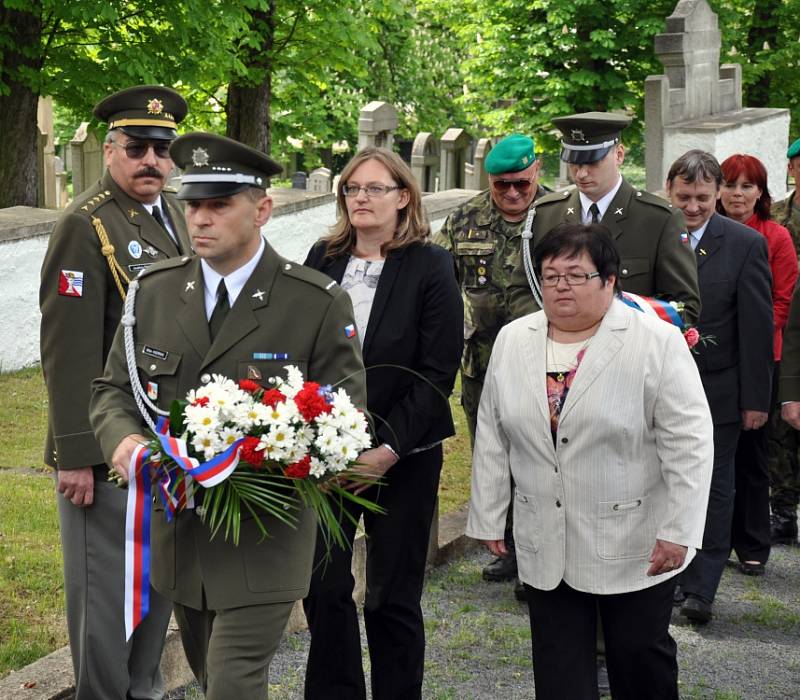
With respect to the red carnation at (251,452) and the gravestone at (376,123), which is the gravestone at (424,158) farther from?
the red carnation at (251,452)

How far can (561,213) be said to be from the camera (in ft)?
20.6

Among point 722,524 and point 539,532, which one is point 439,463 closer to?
point 539,532

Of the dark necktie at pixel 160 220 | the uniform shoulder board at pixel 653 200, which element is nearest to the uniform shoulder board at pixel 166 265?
the dark necktie at pixel 160 220

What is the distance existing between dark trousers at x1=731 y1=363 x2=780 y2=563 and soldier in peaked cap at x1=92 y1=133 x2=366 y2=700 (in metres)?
4.07

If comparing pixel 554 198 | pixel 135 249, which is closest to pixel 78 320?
pixel 135 249

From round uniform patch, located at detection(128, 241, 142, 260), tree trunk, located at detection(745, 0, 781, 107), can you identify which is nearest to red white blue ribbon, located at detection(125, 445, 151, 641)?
round uniform patch, located at detection(128, 241, 142, 260)

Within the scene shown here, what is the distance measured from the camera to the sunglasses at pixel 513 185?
6.70 metres

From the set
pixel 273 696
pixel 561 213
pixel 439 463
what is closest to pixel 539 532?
pixel 439 463

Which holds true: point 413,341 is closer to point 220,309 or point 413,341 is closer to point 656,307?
point 656,307

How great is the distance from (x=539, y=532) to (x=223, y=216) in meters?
1.49

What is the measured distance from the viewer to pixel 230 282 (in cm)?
431

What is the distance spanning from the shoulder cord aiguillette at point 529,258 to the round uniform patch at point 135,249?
1.79 m

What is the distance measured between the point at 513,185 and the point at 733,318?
1.32m

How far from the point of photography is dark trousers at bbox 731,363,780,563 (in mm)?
7812
